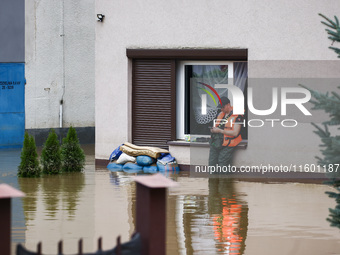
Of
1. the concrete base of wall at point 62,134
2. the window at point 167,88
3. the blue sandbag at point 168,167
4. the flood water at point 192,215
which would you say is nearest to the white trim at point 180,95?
the window at point 167,88

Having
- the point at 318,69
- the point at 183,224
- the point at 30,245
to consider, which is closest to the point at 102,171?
the point at 318,69

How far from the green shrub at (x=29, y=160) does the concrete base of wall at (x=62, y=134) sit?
8464mm

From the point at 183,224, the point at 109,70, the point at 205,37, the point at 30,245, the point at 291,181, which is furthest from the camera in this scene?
the point at 109,70

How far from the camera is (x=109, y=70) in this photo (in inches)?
781

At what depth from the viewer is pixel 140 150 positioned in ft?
62.2

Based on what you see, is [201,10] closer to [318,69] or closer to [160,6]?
[160,6]

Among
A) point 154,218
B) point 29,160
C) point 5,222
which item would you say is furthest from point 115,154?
point 5,222

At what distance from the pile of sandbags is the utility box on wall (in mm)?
7330

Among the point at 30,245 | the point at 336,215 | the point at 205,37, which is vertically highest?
the point at 205,37

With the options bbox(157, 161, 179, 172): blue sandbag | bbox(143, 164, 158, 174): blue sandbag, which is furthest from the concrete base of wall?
bbox(157, 161, 179, 172): blue sandbag

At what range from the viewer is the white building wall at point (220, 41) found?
17.3m

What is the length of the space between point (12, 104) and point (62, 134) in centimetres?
199

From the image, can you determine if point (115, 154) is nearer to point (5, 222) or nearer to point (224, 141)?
point (224, 141)

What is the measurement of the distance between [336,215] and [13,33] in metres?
19.3
